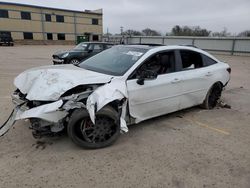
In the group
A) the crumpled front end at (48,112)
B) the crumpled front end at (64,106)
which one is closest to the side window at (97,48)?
the crumpled front end at (64,106)

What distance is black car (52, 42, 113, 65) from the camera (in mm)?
10906

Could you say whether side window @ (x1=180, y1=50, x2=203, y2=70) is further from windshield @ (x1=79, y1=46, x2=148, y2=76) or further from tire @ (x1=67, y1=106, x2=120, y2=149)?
tire @ (x1=67, y1=106, x2=120, y2=149)

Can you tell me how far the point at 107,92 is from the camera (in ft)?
10.2

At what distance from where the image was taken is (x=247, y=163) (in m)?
3.01

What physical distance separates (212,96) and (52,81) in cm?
383

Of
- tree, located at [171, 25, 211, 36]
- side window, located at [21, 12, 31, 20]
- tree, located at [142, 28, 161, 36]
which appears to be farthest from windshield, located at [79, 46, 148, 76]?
tree, located at [142, 28, 161, 36]

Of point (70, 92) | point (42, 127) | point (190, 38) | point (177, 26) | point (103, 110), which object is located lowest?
point (42, 127)

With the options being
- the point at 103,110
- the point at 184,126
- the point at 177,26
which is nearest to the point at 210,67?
the point at 184,126

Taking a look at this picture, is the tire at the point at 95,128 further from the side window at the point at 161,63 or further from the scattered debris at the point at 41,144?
the side window at the point at 161,63

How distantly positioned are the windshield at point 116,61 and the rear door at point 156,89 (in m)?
0.22

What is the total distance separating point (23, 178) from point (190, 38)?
28253mm

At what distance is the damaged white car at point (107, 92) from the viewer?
3.00 meters

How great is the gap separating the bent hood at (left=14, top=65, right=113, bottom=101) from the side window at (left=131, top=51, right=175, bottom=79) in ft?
2.85

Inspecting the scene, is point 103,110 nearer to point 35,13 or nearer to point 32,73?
point 32,73
